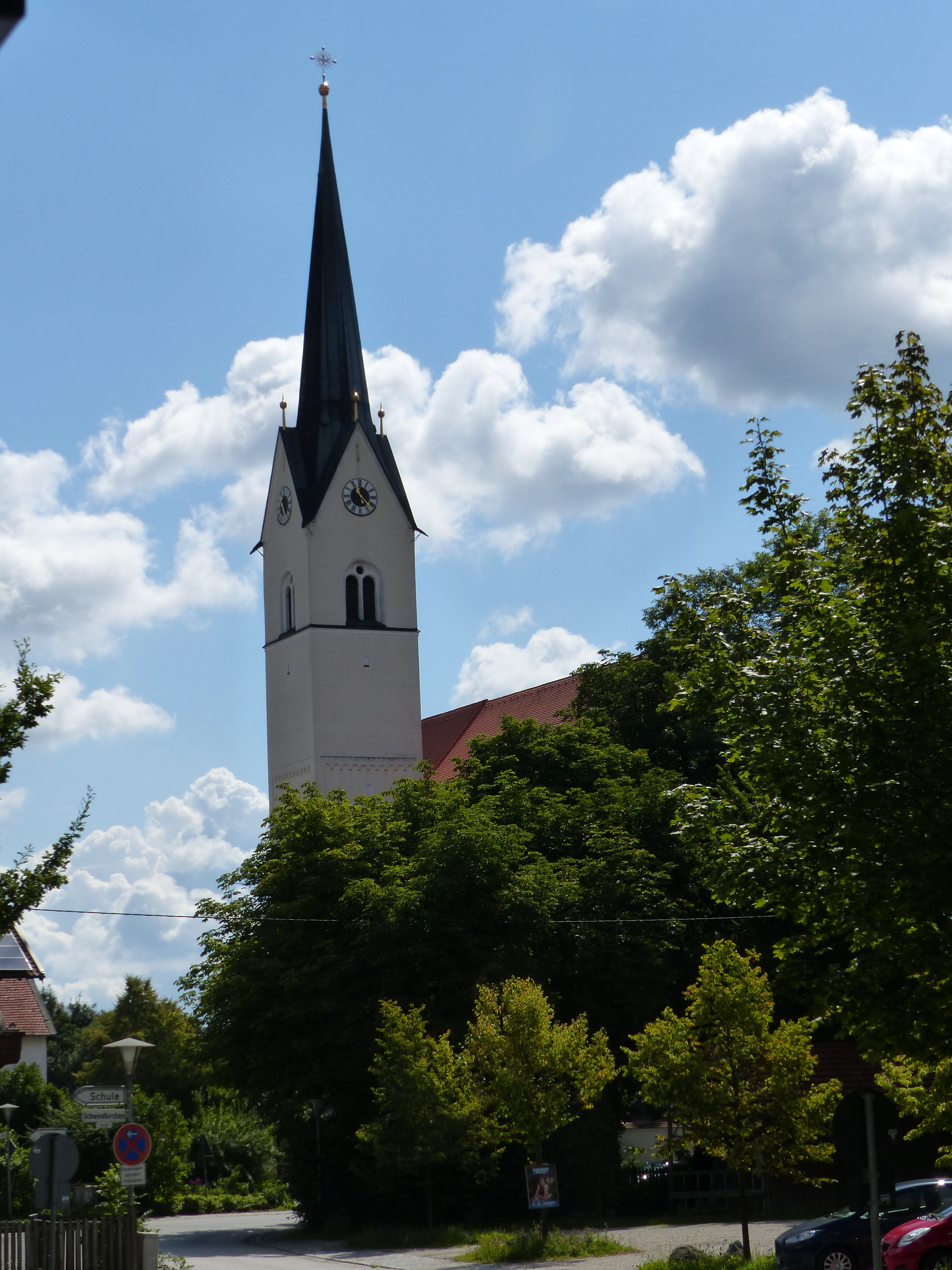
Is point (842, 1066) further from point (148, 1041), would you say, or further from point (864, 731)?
point (148, 1041)

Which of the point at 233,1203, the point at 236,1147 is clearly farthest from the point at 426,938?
the point at 236,1147

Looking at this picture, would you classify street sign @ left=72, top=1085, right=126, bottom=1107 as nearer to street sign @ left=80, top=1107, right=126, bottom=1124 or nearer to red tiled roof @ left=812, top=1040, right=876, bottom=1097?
street sign @ left=80, top=1107, right=126, bottom=1124

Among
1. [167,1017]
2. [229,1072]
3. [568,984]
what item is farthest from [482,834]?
[167,1017]

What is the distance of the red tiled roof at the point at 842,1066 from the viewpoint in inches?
1288

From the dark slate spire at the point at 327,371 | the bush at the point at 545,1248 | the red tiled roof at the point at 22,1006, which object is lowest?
the bush at the point at 545,1248

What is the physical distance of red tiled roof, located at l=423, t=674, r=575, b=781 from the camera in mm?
58688

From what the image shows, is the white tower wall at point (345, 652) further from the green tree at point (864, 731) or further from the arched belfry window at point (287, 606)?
the green tree at point (864, 731)

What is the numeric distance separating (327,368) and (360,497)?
5.21 metres

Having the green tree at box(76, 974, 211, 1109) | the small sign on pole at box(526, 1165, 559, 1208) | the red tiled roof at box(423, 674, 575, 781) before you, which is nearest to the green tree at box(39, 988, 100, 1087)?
the green tree at box(76, 974, 211, 1109)

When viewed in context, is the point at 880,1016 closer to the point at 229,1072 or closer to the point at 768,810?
the point at 768,810

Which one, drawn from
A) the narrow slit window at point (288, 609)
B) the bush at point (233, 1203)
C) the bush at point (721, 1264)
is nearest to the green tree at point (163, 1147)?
the bush at point (233, 1203)

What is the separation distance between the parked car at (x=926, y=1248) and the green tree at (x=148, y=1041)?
136 ft

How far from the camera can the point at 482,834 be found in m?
32.4

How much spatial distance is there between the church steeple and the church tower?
5 cm
